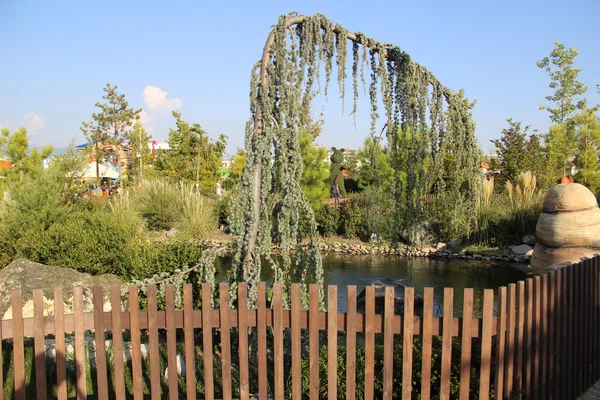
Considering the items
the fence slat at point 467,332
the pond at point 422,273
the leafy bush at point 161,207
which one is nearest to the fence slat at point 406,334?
the fence slat at point 467,332

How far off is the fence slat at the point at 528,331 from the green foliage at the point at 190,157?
1989cm

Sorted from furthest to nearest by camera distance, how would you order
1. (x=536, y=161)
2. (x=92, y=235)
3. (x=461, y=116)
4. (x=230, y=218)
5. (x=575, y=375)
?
1. (x=536, y=161)
2. (x=92, y=235)
3. (x=461, y=116)
4. (x=230, y=218)
5. (x=575, y=375)

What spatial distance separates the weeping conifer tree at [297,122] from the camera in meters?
4.09

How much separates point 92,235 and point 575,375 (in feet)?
22.5

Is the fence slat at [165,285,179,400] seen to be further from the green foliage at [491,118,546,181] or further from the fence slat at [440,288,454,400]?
the green foliage at [491,118,546,181]

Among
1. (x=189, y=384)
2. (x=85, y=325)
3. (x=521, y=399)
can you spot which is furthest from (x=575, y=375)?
(x=85, y=325)

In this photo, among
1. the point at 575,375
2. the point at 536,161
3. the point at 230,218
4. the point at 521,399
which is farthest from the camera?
the point at 536,161

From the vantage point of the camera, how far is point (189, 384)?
10.3ft

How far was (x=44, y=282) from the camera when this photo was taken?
251 inches

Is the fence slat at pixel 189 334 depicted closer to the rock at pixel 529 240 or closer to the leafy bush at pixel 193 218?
the leafy bush at pixel 193 218

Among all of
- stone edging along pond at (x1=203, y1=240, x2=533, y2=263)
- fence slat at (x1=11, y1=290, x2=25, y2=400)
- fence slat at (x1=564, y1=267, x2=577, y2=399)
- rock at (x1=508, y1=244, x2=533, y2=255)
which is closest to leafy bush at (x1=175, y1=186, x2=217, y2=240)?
stone edging along pond at (x1=203, y1=240, x2=533, y2=263)

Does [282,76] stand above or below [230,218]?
above

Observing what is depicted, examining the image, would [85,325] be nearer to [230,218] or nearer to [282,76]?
[230,218]

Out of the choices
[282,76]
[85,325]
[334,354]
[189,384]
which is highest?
[282,76]
